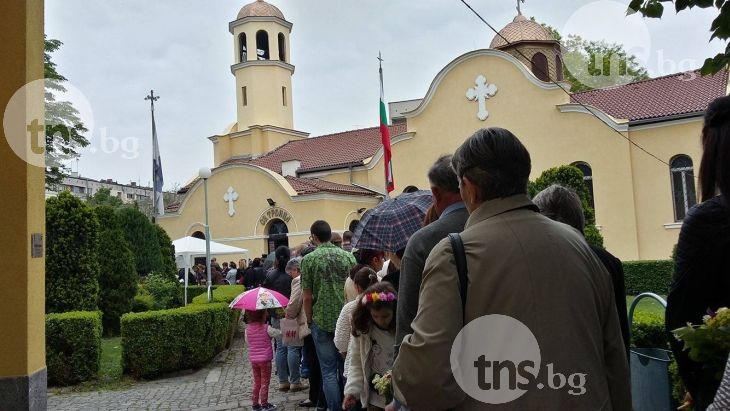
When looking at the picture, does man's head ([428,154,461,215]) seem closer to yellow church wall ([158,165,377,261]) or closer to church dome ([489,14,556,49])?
yellow church wall ([158,165,377,261])

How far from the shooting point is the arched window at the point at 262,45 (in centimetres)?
4053

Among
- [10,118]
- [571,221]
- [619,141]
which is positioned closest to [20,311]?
[10,118]

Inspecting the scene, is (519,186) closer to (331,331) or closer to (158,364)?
(331,331)

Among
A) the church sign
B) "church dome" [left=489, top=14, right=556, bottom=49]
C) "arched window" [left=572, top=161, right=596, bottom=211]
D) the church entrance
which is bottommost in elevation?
the church entrance

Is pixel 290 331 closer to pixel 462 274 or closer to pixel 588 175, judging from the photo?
pixel 462 274

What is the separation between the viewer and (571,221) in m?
3.62

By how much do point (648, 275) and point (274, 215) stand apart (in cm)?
1688

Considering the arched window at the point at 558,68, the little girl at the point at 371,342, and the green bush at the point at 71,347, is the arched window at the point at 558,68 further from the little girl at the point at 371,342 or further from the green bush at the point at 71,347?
the little girl at the point at 371,342

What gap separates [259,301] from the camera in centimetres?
779

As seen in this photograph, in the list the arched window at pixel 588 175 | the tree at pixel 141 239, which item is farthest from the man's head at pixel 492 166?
the arched window at pixel 588 175

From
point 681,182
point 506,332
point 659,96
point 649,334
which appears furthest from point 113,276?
point 659,96

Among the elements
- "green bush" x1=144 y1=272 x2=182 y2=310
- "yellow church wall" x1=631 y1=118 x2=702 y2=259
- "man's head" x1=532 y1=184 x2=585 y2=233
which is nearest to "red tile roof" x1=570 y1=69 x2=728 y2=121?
"yellow church wall" x1=631 y1=118 x2=702 y2=259

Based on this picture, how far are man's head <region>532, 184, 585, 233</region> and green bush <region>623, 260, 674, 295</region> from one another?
19.1m

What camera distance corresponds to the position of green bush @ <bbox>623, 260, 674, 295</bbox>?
21.3 meters
